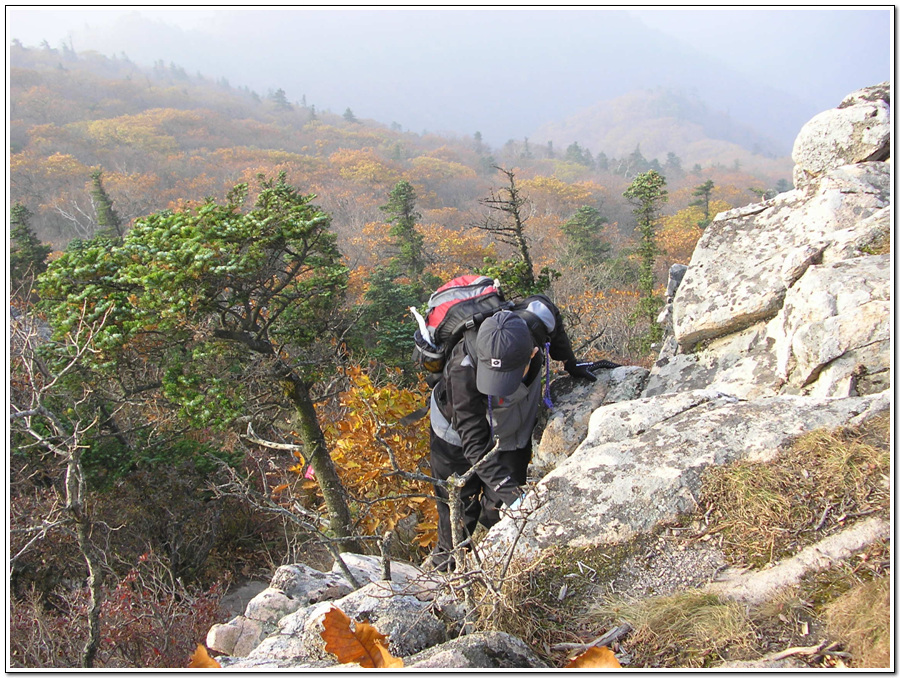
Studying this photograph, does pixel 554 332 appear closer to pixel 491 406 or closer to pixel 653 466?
pixel 491 406

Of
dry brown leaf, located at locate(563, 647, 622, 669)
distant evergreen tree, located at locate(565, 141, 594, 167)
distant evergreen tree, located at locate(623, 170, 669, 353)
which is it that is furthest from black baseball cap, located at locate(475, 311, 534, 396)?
distant evergreen tree, located at locate(565, 141, 594, 167)

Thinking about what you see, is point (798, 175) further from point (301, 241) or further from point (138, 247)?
point (138, 247)

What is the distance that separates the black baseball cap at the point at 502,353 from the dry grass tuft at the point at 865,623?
5.76 ft

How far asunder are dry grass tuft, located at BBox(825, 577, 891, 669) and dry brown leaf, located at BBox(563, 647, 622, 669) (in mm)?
745

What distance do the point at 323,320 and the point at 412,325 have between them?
384cm

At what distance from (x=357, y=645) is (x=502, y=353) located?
1.72m

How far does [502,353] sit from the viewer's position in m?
3.18

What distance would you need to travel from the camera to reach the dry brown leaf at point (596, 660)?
188 cm

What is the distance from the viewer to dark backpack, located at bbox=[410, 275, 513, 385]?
3.59 m

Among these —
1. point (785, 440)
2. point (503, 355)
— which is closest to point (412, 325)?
point (503, 355)

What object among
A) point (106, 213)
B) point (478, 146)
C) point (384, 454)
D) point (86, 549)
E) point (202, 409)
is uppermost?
point (478, 146)

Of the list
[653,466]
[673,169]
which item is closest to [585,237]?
[653,466]

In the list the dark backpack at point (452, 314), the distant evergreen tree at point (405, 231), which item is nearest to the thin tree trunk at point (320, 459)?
the dark backpack at point (452, 314)

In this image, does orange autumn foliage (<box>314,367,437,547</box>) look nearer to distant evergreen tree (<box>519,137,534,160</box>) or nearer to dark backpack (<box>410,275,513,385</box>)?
dark backpack (<box>410,275,513,385</box>)
